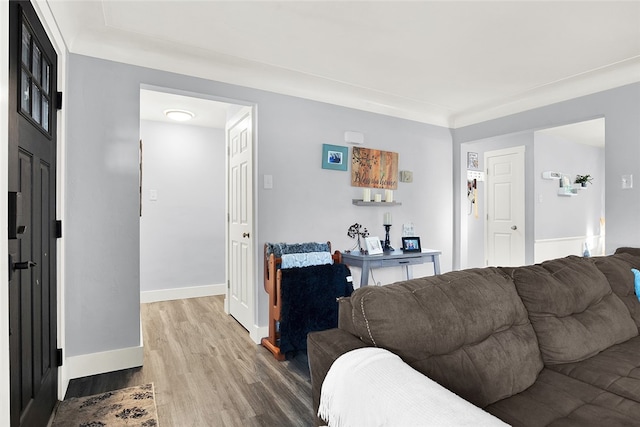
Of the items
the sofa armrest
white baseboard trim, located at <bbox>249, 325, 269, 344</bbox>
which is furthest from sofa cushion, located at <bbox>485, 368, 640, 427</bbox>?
white baseboard trim, located at <bbox>249, 325, 269, 344</bbox>

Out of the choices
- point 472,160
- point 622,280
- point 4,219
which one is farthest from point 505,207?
A: point 4,219

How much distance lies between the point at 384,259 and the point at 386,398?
2550mm

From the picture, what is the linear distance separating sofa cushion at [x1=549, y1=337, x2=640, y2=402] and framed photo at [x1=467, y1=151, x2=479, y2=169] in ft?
11.6

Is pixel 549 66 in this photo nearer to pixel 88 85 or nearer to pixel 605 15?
pixel 605 15

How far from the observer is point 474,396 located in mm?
1250

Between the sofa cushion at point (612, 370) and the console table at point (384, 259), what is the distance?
177cm

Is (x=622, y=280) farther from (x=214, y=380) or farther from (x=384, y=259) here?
(x=214, y=380)

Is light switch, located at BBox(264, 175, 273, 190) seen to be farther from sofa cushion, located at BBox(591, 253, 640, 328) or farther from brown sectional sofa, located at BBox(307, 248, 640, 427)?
sofa cushion, located at BBox(591, 253, 640, 328)

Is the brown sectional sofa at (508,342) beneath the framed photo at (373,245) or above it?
beneath

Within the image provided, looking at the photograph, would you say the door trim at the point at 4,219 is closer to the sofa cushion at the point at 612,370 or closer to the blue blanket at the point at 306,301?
the blue blanket at the point at 306,301

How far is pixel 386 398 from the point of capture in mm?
837

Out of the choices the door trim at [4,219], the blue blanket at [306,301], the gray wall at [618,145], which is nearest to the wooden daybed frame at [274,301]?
the blue blanket at [306,301]

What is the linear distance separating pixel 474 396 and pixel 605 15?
8.25 feet

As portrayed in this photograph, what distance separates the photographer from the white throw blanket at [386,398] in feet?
2.44
